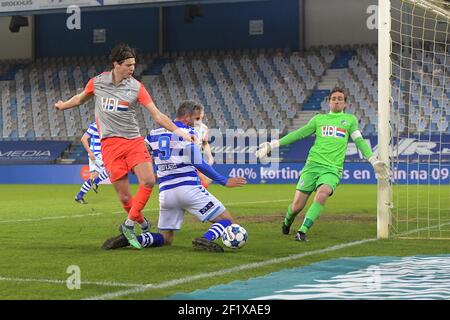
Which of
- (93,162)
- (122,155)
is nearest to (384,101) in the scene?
(122,155)

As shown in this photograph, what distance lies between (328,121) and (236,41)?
89.2ft

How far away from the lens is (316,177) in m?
9.32

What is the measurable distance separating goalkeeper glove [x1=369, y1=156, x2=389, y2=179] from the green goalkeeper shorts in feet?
1.84

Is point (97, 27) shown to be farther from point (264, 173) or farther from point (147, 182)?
point (147, 182)

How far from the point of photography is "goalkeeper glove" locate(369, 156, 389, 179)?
8666 mm

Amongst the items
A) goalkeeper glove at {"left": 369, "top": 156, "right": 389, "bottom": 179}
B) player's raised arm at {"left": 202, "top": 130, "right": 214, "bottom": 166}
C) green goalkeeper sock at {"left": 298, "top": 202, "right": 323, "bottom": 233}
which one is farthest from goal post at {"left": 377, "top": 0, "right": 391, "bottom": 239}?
player's raised arm at {"left": 202, "top": 130, "right": 214, "bottom": 166}

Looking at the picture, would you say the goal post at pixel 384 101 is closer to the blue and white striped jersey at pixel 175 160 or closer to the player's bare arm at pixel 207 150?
the blue and white striped jersey at pixel 175 160

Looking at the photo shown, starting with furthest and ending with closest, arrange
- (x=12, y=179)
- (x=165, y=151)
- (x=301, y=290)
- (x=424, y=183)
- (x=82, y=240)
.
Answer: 1. (x=12, y=179)
2. (x=424, y=183)
3. (x=82, y=240)
4. (x=165, y=151)
5. (x=301, y=290)

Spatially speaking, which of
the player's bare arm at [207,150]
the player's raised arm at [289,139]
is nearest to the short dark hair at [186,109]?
the player's raised arm at [289,139]

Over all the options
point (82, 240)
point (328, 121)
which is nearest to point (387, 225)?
point (328, 121)

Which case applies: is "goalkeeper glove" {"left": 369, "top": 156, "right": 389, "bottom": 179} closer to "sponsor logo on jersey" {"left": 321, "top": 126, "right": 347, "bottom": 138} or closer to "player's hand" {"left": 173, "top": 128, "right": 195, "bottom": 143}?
"sponsor logo on jersey" {"left": 321, "top": 126, "right": 347, "bottom": 138}

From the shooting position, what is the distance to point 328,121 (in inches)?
370

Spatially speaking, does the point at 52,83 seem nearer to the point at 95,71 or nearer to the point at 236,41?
the point at 95,71

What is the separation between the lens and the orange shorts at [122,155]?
8.24m
